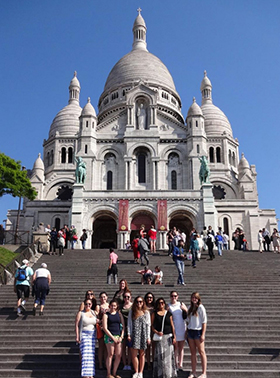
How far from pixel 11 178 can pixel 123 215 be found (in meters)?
8.74

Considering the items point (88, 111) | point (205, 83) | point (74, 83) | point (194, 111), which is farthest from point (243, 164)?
point (74, 83)

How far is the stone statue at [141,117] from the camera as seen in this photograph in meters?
43.4

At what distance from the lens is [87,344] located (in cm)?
877

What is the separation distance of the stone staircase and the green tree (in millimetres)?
12883

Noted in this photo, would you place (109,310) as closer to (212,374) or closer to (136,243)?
(212,374)

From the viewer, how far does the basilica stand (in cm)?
3547

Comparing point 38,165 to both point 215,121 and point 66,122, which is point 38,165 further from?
point 215,121

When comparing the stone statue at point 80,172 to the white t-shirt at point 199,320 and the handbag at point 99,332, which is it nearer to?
the handbag at point 99,332

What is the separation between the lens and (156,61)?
60.3m

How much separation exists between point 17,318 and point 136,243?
9073mm

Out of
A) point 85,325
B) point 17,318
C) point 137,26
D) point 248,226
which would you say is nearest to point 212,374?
point 85,325

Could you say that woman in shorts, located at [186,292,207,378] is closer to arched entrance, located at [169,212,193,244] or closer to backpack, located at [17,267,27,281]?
backpack, located at [17,267,27,281]

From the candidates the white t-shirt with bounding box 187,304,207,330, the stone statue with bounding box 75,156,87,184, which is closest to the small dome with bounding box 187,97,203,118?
the stone statue with bounding box 75,156,87,184

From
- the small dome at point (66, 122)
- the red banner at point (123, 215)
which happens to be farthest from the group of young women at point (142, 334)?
the small dome at point (66, 122)
